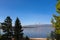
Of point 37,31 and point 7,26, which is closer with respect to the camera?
point 7,26

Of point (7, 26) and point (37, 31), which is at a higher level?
point (7, 26)

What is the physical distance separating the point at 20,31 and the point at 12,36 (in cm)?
A: 119

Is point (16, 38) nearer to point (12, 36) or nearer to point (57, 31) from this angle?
point (12, 36)

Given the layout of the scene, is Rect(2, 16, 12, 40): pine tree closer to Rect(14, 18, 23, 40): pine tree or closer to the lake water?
Rect(14, 18, 23, 40): pine tree

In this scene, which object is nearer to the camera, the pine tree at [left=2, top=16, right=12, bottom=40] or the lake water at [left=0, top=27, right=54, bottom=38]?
the lake water at [left=0, top=27, right=54, bottom=38]

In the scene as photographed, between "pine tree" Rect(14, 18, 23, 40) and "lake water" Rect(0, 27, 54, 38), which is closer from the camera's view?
"lake water" Rect(0, 27, 54, 38)

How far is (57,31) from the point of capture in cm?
2100

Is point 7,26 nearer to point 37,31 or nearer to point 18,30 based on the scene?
point 18,30

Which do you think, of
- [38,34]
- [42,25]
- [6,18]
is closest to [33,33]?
[38,34]

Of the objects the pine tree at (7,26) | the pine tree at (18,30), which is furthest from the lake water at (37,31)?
the pine tree at (7,26)

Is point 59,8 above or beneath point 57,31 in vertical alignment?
above

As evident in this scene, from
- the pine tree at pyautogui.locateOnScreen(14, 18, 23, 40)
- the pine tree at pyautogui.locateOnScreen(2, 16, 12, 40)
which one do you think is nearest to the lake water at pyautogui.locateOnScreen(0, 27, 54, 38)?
the pine tree at pyautogui.locateOnScreen(14, 18, 23, 40)

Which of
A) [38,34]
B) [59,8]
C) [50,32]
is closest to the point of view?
[59,8]

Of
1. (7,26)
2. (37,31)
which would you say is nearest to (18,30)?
(7,26)
